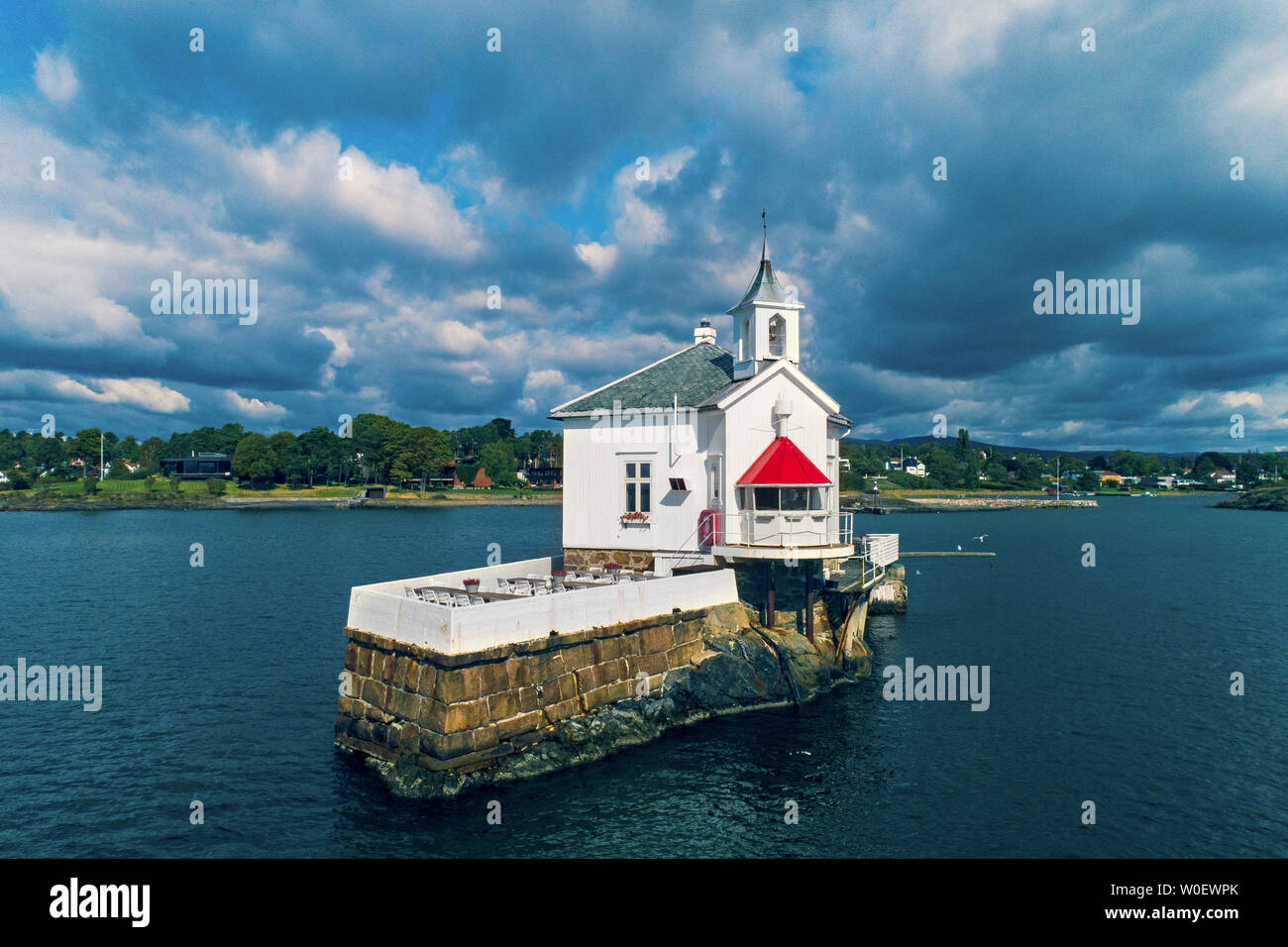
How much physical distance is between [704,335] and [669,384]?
514 centimetres

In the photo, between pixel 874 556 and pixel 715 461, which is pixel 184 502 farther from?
pixel 874 556

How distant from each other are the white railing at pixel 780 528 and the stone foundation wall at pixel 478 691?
6.06 m

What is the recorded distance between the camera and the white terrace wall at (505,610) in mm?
17734

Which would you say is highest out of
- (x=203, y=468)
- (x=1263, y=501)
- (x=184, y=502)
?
(x=203, y=468)

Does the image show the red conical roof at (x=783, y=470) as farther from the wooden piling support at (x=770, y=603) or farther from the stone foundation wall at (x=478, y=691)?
the stone foundation wall at (x=478, y=691)

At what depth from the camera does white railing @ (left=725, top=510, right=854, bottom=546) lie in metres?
26.3

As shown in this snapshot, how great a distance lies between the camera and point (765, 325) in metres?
29.0

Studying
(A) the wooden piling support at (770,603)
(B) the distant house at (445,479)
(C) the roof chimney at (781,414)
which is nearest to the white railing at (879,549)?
(A) the wooden piling support at (770,603)

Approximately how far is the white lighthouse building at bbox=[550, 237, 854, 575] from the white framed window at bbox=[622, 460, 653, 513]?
0.04 m

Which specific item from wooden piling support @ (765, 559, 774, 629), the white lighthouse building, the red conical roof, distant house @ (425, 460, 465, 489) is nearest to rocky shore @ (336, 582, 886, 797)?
wooden piling support @ (765, 559, 774, 629)

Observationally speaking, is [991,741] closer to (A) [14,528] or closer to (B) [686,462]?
(B) [686,462]

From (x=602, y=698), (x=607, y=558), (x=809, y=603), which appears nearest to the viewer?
(x=602, y=698)

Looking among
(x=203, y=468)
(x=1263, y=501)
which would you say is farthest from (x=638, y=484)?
(x=1263, y=501)
